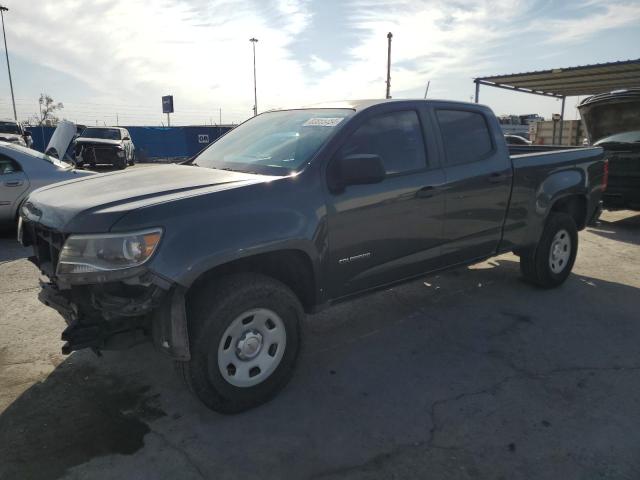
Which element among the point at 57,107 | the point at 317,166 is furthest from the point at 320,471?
the point at 57,107

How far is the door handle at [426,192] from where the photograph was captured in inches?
144

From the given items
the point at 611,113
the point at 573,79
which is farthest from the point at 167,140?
the point at 611,113

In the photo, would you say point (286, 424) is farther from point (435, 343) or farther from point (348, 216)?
point (435, 343)

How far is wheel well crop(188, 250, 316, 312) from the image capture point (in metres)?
2.88

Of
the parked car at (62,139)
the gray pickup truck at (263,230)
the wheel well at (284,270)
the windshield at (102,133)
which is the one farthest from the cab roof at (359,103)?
the windshield at (102,133)

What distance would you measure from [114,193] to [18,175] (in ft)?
17.6

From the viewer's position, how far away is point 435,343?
395 centimetres

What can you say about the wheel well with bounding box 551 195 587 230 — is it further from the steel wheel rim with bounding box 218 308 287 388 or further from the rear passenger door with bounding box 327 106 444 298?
the steel wheel rim with bounding box 218 308 287 388

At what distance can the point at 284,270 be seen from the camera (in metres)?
3.19

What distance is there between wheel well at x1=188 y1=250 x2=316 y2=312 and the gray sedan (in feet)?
17.1

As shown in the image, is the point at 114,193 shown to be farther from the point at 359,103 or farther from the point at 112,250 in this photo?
the point at 359,103

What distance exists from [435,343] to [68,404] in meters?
2.66

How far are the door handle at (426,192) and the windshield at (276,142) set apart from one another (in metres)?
0.79

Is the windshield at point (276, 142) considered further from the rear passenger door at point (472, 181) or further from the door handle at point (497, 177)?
the door handle at point (497, 177)
